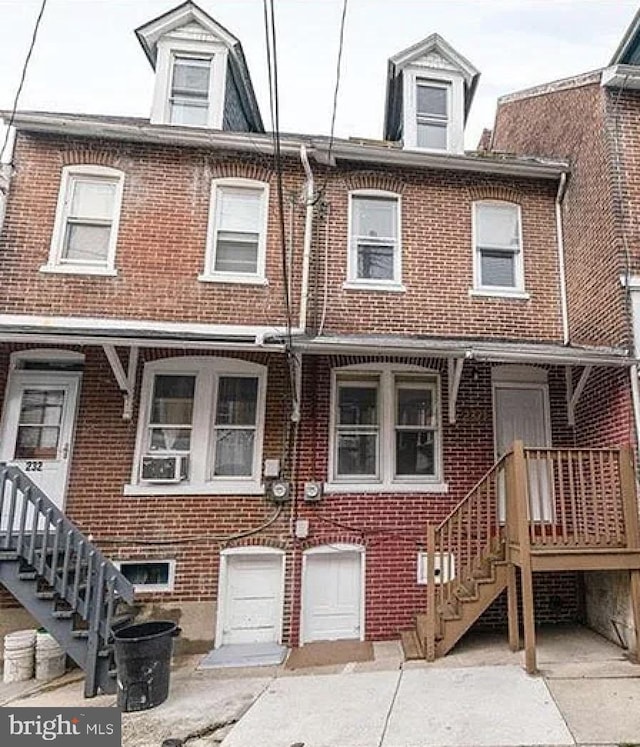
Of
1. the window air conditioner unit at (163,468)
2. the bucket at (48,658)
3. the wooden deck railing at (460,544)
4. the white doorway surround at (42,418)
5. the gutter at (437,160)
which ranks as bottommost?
the bucket at (48,658)

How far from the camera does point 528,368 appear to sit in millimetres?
7410

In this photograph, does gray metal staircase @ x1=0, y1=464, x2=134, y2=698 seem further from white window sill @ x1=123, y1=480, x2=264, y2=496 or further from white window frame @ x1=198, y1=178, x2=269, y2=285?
white window frame @ x1=198, y1=178, x2=269, y2=285

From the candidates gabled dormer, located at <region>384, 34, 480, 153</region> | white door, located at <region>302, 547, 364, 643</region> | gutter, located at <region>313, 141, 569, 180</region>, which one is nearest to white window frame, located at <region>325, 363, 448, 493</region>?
white door, located at <region>302, 547, 364, 643</region>

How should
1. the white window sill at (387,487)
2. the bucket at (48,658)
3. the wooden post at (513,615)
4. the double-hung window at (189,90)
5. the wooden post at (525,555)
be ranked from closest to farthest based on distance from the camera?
the wooden post at (525,555)
the bucket at (48,658)
the wooden post at (513,615)
the white window sill at (387,487)
the double-hung window at (189,90)

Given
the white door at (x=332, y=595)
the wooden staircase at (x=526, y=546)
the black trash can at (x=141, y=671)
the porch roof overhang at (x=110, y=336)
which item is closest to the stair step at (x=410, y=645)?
the wooden staircase at (x=526, y=546)

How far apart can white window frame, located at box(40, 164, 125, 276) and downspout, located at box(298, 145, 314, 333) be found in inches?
108

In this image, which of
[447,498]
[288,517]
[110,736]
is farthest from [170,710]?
[447,498]

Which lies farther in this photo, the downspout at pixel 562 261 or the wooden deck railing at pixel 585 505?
the downspout at pixel 562 261

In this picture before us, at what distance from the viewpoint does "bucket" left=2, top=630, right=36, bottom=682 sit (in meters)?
5.63

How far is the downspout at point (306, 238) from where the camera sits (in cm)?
719

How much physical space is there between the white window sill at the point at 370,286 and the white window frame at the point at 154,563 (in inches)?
182

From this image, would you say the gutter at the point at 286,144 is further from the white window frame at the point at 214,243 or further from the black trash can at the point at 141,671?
the black trash can at the point at 141,671

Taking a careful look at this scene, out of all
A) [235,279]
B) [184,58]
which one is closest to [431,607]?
[235,279]

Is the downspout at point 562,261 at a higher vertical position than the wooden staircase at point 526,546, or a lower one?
higher
